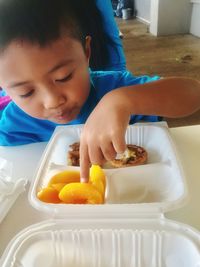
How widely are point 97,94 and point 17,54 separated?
1.02 ft

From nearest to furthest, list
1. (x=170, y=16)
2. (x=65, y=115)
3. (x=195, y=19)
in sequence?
(x=65, y=115), (x=195, y=19), (x=170, y=16)

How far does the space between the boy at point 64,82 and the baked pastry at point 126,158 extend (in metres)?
0.08

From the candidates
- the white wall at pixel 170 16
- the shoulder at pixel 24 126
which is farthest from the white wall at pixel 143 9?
the shoulder at pixel 24 126

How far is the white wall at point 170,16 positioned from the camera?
3.38 m

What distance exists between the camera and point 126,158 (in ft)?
2.05

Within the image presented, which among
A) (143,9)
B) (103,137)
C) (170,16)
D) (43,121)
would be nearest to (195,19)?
(170,16)

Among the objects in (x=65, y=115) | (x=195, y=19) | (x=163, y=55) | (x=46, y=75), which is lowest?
(x=163, y=55)

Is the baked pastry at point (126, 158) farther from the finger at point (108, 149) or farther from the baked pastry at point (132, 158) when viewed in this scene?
the finger at point (108, 149)

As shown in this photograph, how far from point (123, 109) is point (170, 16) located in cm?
331

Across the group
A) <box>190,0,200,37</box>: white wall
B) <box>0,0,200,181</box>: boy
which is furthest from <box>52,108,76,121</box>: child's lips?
<box>190,0,200,37</box>: white wall

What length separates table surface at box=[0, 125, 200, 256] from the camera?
465 mm

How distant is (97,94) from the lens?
0.82 m

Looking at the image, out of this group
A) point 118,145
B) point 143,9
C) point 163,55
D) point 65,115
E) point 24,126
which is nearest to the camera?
point 118,145

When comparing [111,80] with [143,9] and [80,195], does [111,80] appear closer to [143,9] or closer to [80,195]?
[80,195]
